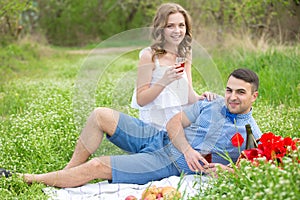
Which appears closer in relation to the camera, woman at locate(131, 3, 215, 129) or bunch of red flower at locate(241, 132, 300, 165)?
bunch of red flower at locate(241, 132, 300, 165)

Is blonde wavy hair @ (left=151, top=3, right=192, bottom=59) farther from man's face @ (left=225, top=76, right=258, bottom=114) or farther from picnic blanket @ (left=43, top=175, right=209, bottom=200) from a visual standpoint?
picnic blanket @ (left=43, top=175, right=209, bottom=200)

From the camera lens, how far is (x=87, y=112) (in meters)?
4.79

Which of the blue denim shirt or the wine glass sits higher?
the wine glass

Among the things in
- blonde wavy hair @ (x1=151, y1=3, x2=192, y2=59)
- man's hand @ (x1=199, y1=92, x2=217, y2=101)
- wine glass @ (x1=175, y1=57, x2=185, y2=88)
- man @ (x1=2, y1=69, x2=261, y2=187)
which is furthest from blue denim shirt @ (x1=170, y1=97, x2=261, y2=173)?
blonde wavy hair @ (x1=151, y1=3, x2=192, y2=59)


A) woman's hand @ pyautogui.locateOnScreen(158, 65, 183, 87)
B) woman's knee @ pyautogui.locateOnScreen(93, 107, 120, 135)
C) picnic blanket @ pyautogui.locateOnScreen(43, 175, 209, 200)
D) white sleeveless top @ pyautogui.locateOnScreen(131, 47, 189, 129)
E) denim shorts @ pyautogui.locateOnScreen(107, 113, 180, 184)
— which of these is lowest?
picnic blanket @ pyautogui.locateOnScreen(43, 175, 209, 200)

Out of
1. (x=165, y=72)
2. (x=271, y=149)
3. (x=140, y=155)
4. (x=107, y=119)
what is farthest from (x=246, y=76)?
(x=107, y=119)

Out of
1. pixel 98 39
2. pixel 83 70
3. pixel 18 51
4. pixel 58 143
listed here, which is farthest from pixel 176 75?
pixel 98 39

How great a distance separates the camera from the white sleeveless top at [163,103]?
4.55m

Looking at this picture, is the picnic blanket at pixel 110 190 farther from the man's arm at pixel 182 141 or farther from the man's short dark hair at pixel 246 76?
the man's short dark hair at pixel 246 76

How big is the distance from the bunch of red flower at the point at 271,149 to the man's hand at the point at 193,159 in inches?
19.2

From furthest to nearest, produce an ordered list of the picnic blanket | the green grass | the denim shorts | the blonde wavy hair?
the blonde wavy hair, the denim shorts, the picnic blanket, the green grass

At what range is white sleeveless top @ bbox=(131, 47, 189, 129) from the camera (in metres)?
4.55

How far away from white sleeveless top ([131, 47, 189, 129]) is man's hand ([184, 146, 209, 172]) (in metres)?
0.32

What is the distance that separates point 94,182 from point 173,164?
2.49 feet
